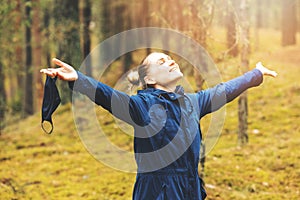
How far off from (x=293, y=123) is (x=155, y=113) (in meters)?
7.54

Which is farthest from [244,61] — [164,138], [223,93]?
[164,138]

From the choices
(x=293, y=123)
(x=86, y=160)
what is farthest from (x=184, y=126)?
(x=293, y=123)

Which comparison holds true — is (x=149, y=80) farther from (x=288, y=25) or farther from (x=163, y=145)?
(x=288, y=25)

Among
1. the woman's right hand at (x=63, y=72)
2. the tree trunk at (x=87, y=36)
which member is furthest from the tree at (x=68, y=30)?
the woman's right hand at (x=63, y=72)

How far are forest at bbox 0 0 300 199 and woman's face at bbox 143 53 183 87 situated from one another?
0.54 metres

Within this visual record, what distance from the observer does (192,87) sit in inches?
447

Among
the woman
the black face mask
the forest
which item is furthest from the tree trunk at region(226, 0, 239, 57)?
the black face mask

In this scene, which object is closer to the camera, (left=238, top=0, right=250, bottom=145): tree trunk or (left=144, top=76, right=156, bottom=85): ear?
(left=144, top=76, right=156, bottom=85): ear

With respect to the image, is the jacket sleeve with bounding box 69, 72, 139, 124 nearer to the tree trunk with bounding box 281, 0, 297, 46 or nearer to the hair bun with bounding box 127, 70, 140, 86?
the hair bun with bounding box 127, 70, 140, 86

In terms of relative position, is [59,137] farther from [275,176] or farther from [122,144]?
[275,176]

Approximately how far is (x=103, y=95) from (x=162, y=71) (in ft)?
1.87

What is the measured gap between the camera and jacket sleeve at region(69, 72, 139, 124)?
9.99ft

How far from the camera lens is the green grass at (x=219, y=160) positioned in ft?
23.7

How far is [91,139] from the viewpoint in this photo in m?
11.3
